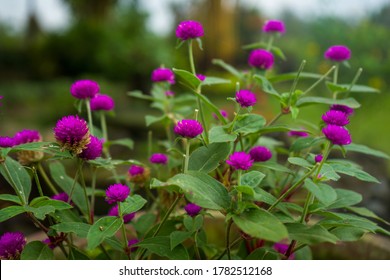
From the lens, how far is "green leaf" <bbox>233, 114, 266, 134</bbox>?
0.65m

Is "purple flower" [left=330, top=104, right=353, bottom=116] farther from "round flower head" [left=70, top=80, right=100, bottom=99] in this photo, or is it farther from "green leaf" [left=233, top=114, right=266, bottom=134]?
"round flower head" [left=70, top=80, right=100, bottom=99]

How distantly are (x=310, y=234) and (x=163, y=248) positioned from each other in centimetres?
20

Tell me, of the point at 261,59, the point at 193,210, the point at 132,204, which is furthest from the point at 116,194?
the point at 261,59

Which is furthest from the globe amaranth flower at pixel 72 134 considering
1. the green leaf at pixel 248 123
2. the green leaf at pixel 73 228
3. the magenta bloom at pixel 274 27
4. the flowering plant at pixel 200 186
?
the magenta bloom at pixel 274 27

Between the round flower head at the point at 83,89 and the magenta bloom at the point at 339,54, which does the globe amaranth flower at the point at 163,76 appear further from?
the magenta bloom at the point at 339,54

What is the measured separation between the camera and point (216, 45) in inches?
246

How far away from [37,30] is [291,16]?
403 cm

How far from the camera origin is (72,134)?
0.58 meters

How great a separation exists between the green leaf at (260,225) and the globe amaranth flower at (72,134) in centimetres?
22

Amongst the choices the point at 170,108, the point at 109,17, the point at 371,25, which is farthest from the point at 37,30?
the point at 170,108

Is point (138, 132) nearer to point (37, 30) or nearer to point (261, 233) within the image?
point (261, 233)

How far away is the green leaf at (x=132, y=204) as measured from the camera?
0.61 meters

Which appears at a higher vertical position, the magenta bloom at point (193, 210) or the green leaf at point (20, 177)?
the green leaf at point (20, 177)

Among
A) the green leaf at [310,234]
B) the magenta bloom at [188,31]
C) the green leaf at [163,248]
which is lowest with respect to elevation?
the green leaf at [163,248]
